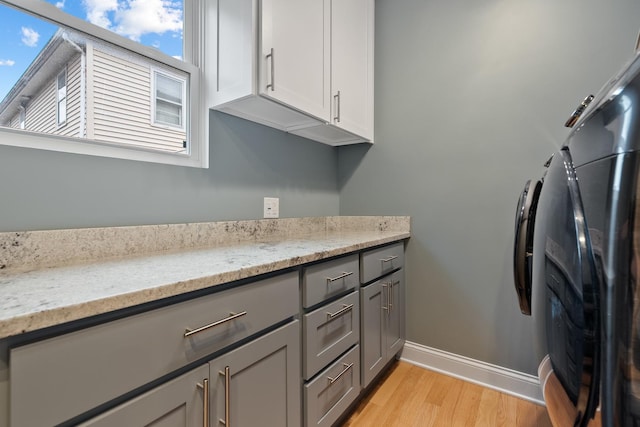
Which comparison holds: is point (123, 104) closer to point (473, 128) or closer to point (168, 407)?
point (168, 407)

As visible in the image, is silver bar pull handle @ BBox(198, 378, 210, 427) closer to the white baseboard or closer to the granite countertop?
the granite countertop

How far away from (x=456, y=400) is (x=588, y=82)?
5.80 ft

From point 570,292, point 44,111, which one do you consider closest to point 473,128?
point 570,292

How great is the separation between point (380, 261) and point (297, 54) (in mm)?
1123

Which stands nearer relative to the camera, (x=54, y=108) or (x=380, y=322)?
(x=54, y=108)

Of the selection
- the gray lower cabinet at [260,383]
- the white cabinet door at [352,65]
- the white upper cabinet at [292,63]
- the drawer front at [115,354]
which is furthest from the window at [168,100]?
the gray lower cabinet at [260,383]

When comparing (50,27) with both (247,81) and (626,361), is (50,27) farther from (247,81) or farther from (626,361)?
(626,361)

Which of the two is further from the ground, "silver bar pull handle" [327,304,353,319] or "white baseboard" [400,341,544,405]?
"silver bar pull handle" [327,304,353,319]

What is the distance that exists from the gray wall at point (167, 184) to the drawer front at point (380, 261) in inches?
23.7

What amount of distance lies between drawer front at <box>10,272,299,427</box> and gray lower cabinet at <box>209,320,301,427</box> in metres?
0.07

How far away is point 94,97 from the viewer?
3.38 ft

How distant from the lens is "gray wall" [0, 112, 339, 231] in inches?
33.9

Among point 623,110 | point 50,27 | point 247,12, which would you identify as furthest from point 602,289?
point 50,27

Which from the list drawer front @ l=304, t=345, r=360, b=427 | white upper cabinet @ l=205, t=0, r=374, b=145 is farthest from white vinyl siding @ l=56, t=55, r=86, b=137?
drawer front @ l=304, t=345, r=360, b=427
